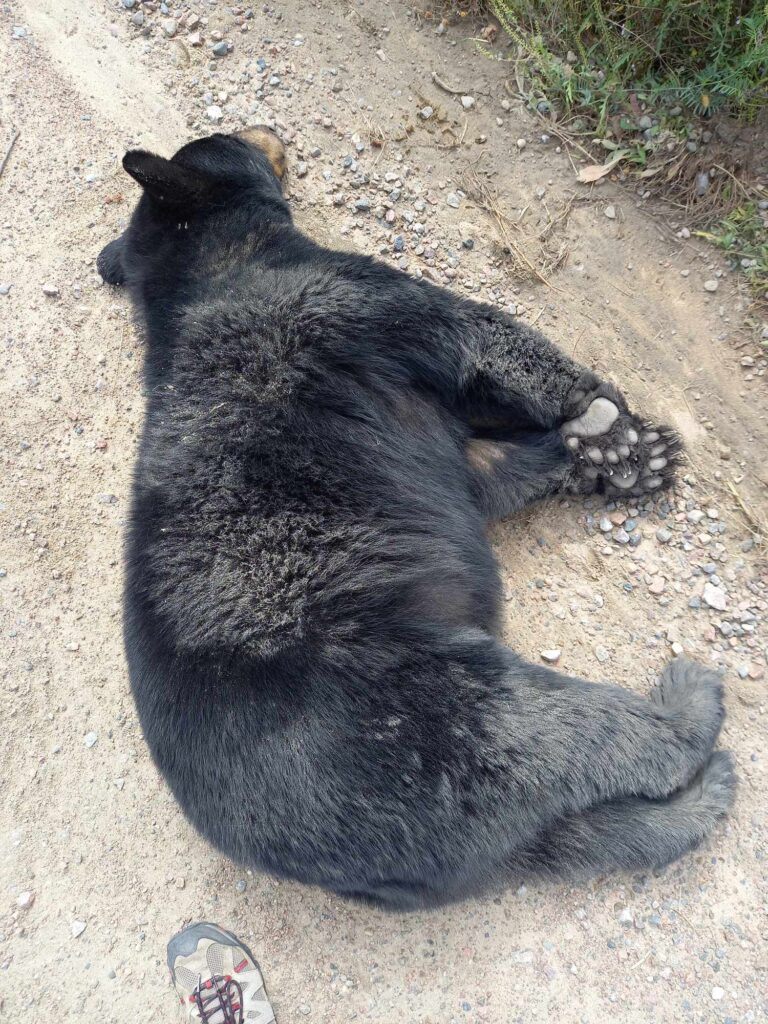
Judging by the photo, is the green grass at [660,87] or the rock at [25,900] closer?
the green grass at [660,87]

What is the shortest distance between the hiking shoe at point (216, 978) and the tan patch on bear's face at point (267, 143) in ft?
14.6

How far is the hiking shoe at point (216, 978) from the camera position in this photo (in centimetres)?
336

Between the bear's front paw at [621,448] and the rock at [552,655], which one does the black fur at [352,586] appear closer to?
the bear's front paw at [621,448]

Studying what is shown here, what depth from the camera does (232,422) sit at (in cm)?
289

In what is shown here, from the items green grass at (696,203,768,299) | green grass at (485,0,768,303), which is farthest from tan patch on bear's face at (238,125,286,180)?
green grass at (696,203,768,299)

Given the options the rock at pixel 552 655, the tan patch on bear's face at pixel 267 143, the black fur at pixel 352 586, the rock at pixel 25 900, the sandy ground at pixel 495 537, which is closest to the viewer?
the black fur at pixel 352 586

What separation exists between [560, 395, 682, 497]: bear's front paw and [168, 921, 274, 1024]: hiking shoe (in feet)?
10.8

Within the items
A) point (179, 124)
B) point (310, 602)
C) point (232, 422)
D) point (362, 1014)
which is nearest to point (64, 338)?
point (179, 124)

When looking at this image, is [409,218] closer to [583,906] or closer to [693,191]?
[693,191]

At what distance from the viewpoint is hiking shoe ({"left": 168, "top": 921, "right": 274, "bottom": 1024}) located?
11.0 feet

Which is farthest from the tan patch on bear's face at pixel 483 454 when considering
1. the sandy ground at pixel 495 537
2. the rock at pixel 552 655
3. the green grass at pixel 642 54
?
the green grass at pixel 642 54

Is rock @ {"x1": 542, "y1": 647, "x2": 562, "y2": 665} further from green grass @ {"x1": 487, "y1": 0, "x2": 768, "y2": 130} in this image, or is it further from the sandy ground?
green grass @ {"x1": 487, "y1": 0, "x2": 768, "y2": 130}

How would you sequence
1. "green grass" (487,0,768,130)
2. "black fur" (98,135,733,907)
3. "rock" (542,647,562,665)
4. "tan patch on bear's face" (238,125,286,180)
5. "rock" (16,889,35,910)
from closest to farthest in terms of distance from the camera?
1. "black fur" (98,135,733,907)
2. "green grass" (487,0,768,130)
3. "rock" (542,647,562,665)
4. "rock" (16,889,35,910)
5. "tan patch on bear's face" (238,125,286,180)

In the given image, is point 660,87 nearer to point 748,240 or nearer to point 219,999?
point 748,240
